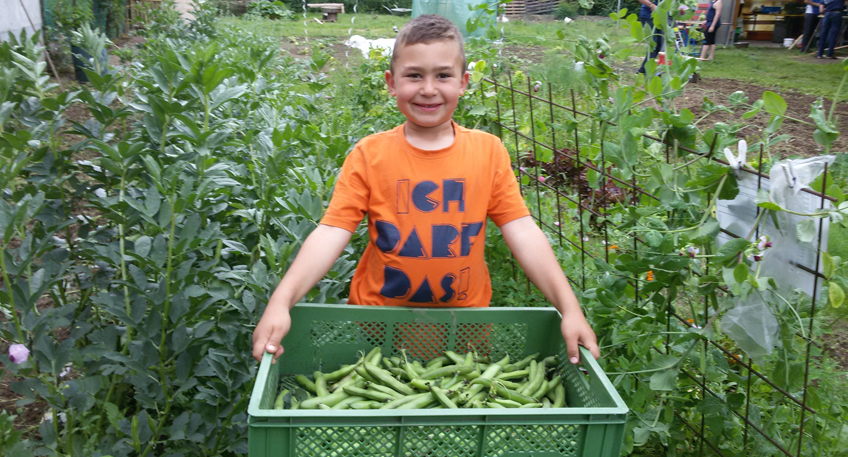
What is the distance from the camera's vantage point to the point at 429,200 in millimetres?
2020

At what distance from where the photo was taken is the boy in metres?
1.93

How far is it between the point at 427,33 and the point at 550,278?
0.77m

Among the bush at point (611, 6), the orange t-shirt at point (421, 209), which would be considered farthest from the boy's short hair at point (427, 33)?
the bush at point (611, 6)

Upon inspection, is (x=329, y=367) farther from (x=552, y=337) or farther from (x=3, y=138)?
(x=3, y=138)

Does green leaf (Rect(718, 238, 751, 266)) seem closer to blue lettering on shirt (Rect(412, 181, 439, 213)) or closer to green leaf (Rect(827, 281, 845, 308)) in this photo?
green leaf (Rect(827, 281, 845, 308))

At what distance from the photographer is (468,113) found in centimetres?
349

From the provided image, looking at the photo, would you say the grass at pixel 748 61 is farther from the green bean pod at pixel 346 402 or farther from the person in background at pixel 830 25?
the green bean pod at pixel 346 402

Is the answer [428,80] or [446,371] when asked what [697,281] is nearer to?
[446,371]

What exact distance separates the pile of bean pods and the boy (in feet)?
0.74

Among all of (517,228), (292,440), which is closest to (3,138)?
(292,440)

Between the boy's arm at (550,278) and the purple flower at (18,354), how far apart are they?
138 centimetres

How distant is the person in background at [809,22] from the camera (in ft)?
52.7

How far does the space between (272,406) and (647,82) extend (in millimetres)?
1304

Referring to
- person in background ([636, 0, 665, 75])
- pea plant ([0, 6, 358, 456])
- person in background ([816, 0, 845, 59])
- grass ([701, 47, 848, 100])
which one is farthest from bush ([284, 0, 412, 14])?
pea plant ([0, 6, 358, 456])
